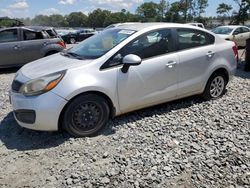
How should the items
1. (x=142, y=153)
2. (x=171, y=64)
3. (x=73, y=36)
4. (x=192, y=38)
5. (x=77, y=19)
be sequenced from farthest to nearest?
(x=77, y=19) < (x=73, y=36) < (x=192, y=38) < (x=171, y=64) < (x=142, y=153)

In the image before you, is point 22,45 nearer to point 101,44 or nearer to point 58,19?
point 101,44

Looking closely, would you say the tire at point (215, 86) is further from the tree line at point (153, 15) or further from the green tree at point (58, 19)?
the green tree at point (58, 19)

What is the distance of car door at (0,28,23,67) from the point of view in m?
9.63

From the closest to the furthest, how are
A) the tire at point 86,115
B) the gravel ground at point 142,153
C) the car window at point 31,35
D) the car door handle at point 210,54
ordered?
the gravel ground at point 142,153 → the tire at point 86,115 → the car door handle at point 210,54 → the car window at point 31,35

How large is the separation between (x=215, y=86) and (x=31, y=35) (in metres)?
6.80

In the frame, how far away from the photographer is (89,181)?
3270 mm

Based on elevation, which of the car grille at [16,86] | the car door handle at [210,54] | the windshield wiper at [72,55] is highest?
the windshield wiper at [72,55]

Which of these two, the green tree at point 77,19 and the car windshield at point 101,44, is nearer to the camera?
the car windshield at point 101,44

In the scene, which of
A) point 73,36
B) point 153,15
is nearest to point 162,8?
point 153,15

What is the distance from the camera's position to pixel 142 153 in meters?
3.80

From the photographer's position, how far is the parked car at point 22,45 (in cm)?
970

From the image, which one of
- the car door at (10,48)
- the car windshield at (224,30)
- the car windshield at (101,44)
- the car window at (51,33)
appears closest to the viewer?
the car windshield at (101,44)

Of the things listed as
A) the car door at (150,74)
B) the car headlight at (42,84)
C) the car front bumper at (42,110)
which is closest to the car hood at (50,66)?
the car headlight at (42,84)

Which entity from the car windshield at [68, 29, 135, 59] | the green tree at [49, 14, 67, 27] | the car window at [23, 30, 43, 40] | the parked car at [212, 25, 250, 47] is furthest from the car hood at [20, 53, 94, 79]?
the green tree at [49, 14, 67, 27]
